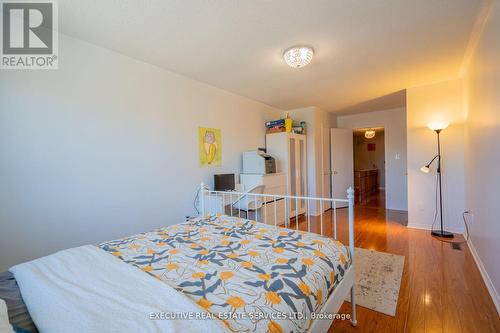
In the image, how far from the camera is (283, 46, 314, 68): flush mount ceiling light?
213 centimetres

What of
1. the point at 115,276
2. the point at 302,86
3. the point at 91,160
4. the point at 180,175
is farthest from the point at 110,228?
the point at 302,86

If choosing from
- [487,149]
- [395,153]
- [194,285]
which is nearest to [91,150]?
[194,285]

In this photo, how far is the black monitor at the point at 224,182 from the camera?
3.08 meters

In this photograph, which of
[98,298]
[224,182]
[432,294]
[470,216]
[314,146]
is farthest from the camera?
[314,146]

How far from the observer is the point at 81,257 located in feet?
3.80

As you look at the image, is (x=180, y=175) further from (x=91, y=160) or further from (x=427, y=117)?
(x=427, y=117)

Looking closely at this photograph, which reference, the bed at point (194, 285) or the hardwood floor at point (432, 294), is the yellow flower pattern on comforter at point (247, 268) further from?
the hardwood floor at point (432, 294)

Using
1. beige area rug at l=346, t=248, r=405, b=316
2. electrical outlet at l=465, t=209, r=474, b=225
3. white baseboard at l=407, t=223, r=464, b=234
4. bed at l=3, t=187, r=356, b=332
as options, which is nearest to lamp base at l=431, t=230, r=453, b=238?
white baseboard at l=407, t=223, r=464, b=234

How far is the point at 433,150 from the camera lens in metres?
3.30

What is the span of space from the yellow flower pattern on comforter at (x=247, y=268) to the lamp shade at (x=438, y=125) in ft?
9.45

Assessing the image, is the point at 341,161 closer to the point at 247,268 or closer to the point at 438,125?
the point at 438,125

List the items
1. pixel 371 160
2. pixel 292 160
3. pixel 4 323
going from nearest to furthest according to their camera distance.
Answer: pixel 4 323 → pixel 292 160 → pixel 371 160

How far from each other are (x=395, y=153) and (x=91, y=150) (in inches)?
214

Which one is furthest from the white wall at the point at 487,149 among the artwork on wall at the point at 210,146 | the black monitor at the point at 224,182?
the artwork on wall at the point at 210,146
